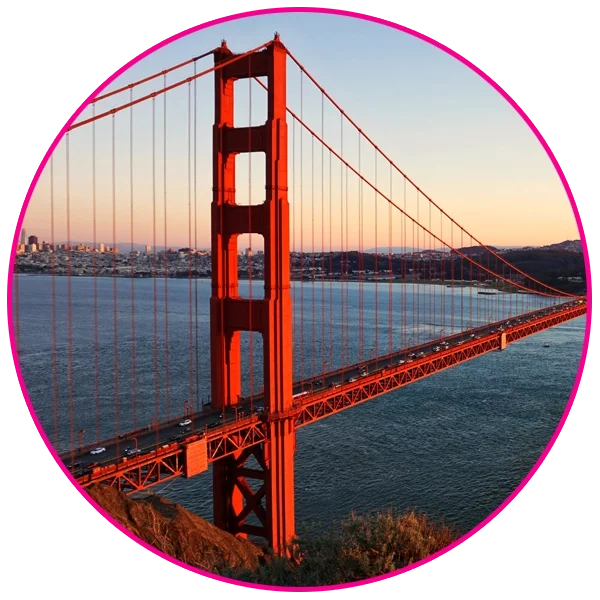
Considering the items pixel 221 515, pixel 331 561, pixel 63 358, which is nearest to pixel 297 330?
pixel 63 358

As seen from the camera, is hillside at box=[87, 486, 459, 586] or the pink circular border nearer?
the pink circular border

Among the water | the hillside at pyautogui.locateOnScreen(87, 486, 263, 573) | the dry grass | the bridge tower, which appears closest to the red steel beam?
the hillside at pyautogui.locateOnScreen(87, 486, 263, 573)

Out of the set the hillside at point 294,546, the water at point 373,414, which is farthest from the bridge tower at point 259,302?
the water at point 373,414

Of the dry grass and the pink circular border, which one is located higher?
the pink circular border

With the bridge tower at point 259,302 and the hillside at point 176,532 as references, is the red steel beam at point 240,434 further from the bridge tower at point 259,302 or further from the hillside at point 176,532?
the bridge tower at point 259,302

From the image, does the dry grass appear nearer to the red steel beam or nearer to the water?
the red steel beam

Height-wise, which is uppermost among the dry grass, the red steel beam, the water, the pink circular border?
the pink circular border

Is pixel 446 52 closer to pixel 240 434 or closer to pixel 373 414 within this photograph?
pixel 240 434

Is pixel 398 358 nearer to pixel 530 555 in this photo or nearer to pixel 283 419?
pixel 283 419
